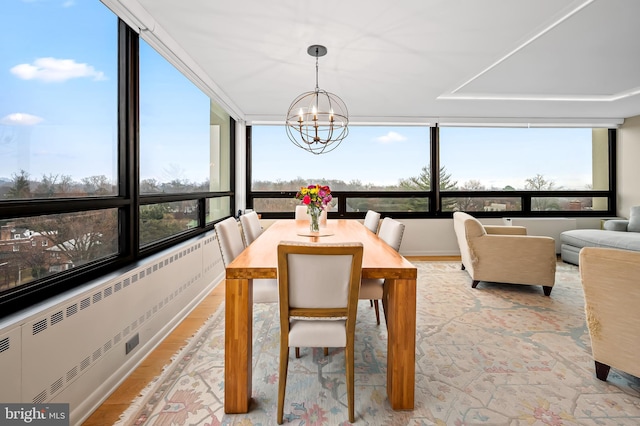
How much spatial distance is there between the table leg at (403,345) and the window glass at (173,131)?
7.10 ft

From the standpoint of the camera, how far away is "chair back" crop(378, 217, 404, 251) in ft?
8.01

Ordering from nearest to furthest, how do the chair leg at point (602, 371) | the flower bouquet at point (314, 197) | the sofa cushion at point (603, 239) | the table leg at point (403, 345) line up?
the table leg at point (403, 345), the chair leg at point (602, 371), the flower bouquet at point (314, 197), the sofa cushion at point (603, 239)

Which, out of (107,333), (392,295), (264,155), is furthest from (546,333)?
(264,155)

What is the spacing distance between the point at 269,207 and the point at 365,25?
144 inches

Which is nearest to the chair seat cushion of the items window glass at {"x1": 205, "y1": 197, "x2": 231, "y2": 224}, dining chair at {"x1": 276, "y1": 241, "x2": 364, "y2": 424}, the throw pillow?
dining chair at {"x1": 276, "y1": 241, "x2": 364, "y2": 424}

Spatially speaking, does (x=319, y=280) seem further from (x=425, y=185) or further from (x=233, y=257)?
(x=425, y=185)

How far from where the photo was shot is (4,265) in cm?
138

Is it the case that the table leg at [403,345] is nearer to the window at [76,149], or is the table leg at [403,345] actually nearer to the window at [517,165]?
the window at [76,149]

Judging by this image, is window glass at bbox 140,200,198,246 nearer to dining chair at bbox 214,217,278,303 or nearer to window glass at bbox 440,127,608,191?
dining chair at bbox 214,217,278,303

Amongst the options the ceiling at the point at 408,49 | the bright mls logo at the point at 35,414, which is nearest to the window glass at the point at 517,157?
the ceiling at the point at 408,49

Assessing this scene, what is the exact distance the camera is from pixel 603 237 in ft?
14.2

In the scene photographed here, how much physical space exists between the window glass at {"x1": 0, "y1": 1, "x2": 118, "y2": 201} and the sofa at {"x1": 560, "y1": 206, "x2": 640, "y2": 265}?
549 centimetres

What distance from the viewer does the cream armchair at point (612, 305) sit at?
1.68m

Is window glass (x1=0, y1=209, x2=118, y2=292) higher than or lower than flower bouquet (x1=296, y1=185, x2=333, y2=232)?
lower
